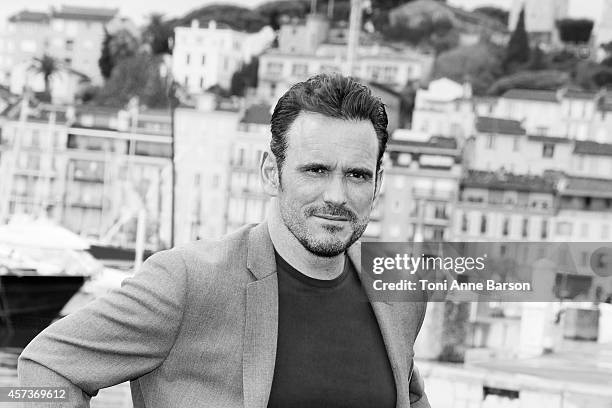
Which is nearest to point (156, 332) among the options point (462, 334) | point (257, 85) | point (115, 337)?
point (115, 337)

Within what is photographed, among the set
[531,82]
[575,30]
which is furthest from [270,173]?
[575,30]

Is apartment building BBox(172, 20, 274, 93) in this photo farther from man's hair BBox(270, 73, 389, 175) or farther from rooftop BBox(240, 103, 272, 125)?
man's hair BBox(270, 73, 389, 175)

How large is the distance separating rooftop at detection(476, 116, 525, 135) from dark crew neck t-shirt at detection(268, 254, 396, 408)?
53.7 metres

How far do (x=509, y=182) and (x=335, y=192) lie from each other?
157 feet

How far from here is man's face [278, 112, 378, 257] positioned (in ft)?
6.67

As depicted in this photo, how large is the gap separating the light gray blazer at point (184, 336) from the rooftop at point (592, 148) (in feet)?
179

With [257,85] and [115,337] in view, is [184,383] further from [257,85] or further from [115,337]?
[257,85]

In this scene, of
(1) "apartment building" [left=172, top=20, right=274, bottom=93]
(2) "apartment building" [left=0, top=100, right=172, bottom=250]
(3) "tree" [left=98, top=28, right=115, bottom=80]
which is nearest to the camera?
(2) "apartment building" [left=0, top=100, right=172, bottom=250]

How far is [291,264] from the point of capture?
2141 mm

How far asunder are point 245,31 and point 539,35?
789 inches

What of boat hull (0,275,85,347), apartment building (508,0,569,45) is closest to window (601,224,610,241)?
boat hull (0,275,85,347)

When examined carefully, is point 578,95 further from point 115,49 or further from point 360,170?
point 360,170

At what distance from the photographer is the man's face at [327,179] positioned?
203 cm

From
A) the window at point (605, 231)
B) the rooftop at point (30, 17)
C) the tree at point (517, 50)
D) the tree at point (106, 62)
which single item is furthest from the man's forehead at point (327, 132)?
the rooftop at point (30, 17)
